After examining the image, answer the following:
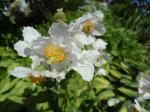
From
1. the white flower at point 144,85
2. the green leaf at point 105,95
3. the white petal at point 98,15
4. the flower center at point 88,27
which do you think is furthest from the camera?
the green leaf at point 105,95

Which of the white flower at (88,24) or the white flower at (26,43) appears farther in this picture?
the white flower at (88,24)

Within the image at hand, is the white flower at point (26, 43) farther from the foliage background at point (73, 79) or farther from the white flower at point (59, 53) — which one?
the foliage background at point (73, 79)

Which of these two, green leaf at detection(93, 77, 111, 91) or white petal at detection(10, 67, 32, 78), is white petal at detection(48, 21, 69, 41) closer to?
white petal at detection(10, 67, 32, 78)

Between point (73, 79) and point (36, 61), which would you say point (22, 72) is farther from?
point (73, 79)

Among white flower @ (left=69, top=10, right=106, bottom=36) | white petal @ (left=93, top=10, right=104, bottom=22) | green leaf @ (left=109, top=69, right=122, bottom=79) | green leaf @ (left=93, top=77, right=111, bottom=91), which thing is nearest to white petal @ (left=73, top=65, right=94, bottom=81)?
white flower @ (left=69, top=10, right=106, bottom=36)

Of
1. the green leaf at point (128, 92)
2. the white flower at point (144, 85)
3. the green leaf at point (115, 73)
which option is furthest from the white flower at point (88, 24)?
the green leaf at point (115, 73)

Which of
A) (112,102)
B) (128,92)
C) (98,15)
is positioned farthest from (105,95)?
(98,15)
